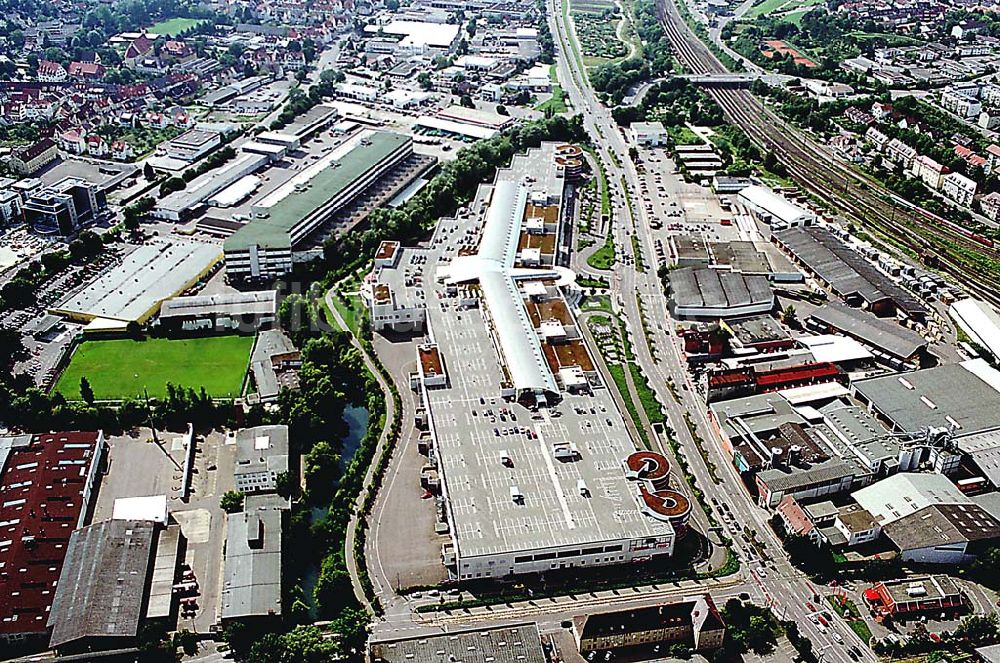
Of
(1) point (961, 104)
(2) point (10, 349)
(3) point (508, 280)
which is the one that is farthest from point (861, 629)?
(1) point (961, 104)

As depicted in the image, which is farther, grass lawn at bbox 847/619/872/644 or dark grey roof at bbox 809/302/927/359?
dark grey roof at bbox 809/302/927/359

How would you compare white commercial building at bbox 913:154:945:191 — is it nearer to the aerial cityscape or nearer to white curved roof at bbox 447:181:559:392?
the aerial cityscape

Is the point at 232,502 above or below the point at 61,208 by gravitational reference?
below

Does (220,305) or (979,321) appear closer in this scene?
(979,321)

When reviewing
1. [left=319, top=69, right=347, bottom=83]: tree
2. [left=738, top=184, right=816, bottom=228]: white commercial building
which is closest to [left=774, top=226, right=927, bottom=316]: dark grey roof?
[left=738, top=184, right=816, bottom=228]: white commercial building

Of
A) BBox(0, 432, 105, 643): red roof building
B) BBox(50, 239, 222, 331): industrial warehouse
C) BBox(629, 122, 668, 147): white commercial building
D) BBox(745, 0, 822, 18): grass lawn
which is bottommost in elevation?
BBox(0, 432, 105, 643): red roof building

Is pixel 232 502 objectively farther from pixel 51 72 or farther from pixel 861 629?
pixel 51 72
